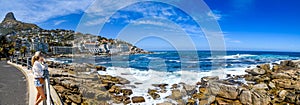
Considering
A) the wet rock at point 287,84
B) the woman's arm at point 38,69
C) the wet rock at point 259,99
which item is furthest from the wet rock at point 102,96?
the wet rock at point 287,84

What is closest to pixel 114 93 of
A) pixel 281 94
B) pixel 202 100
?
pixel 202 100

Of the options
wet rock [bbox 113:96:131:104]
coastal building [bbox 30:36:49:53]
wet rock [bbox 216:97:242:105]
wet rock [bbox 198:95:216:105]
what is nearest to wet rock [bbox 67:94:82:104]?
wet rock [bbox 113:96:131:104]

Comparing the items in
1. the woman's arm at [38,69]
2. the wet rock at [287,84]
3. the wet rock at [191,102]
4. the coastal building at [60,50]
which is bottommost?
the wet rock at [191,102]

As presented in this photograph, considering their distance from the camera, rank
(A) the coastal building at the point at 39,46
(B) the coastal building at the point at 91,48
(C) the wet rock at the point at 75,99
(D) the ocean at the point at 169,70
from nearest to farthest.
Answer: (C) the wet rock at the point at 75,99, (D) the ocean at the point at 169,70, (B) the coastal building at the point at 91,48, (A) the coastal building at the point at 39,46

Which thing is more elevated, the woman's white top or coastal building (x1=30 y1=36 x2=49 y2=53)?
coastal building (x1=30 y1=36 x2=49 y2=53)

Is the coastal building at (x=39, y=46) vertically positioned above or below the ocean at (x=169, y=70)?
above

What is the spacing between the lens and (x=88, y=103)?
8.75 meters

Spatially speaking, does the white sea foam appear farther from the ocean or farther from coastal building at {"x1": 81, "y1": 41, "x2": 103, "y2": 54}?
coastal building at {"x1": 81, "y1": 41, "x2": 103, "y2": 54}

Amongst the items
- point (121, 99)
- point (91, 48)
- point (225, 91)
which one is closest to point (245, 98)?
point (225, 91)

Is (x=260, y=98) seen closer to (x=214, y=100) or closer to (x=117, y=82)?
(x=214, y=100)

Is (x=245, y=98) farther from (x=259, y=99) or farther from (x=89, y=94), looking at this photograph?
(x=89, y=94)

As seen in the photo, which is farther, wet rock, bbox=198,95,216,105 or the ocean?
the ocean

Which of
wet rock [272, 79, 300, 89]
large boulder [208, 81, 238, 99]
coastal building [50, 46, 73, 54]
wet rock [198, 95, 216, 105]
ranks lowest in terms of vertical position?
wet rock [198, 95, 216, 105]

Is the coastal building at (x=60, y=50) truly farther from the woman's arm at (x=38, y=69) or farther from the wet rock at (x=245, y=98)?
the woman's arm at (x=38, y=69)
